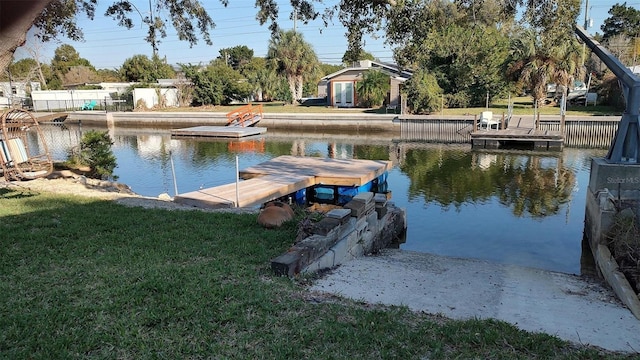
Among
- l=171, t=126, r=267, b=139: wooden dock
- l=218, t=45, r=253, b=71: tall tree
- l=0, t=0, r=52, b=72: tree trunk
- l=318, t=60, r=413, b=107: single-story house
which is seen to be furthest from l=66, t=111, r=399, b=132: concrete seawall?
l=218, t=45, r=253, b=71: tall tree

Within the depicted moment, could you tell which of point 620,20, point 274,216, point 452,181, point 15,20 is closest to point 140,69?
point 452,181

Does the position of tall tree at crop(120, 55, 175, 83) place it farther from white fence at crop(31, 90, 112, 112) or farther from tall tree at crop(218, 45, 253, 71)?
tall tree at crop(218, 45, 253, 71)

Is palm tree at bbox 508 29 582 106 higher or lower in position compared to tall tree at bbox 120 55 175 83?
lower

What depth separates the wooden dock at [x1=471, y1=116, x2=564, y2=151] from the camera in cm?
2170

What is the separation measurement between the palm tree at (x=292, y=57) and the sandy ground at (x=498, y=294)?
34.6 meters

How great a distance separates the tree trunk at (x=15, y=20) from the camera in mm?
1992

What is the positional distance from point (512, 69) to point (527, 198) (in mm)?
19544

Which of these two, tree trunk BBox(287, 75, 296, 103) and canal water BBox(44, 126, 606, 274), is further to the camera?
tree trunk BBox(287, 75, 296, 103)

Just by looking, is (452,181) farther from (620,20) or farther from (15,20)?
(620,20)

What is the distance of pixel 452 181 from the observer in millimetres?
15680

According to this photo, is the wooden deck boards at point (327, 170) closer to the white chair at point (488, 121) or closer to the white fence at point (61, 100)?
the white chair at point (488, 121)

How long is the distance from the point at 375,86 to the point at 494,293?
2959cm

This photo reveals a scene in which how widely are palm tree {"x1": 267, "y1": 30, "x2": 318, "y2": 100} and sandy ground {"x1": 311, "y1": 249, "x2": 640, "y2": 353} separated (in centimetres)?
3463

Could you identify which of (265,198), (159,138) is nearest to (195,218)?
(265,198)
